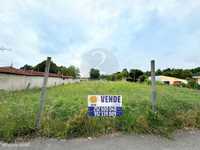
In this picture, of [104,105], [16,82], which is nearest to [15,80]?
[16,82]

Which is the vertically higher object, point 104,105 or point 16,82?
point 16,82

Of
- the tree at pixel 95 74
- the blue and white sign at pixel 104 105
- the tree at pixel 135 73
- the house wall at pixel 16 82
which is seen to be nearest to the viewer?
the blue and white sign at pixel 104 105

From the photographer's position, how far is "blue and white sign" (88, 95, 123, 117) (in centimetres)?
385

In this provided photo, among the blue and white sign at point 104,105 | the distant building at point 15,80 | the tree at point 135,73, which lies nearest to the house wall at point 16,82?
the distant building at point 15,80

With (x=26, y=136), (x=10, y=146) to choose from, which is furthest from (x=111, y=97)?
(x=10, y=146)

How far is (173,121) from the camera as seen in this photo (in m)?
4.06

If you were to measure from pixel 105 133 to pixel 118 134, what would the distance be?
0.26 metres

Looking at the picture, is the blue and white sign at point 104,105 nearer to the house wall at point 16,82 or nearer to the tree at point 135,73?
the house wall at point 16,82

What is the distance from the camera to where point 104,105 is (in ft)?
12.7

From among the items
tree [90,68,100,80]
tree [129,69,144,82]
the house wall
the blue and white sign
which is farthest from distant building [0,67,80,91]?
tree [129,69,144,82]

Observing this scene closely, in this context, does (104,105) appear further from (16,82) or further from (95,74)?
(95,74)

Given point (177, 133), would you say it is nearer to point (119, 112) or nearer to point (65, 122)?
point (119, 112)

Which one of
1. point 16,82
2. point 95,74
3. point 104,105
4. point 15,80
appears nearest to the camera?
point 104,105

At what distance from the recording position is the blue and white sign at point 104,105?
385 cm
